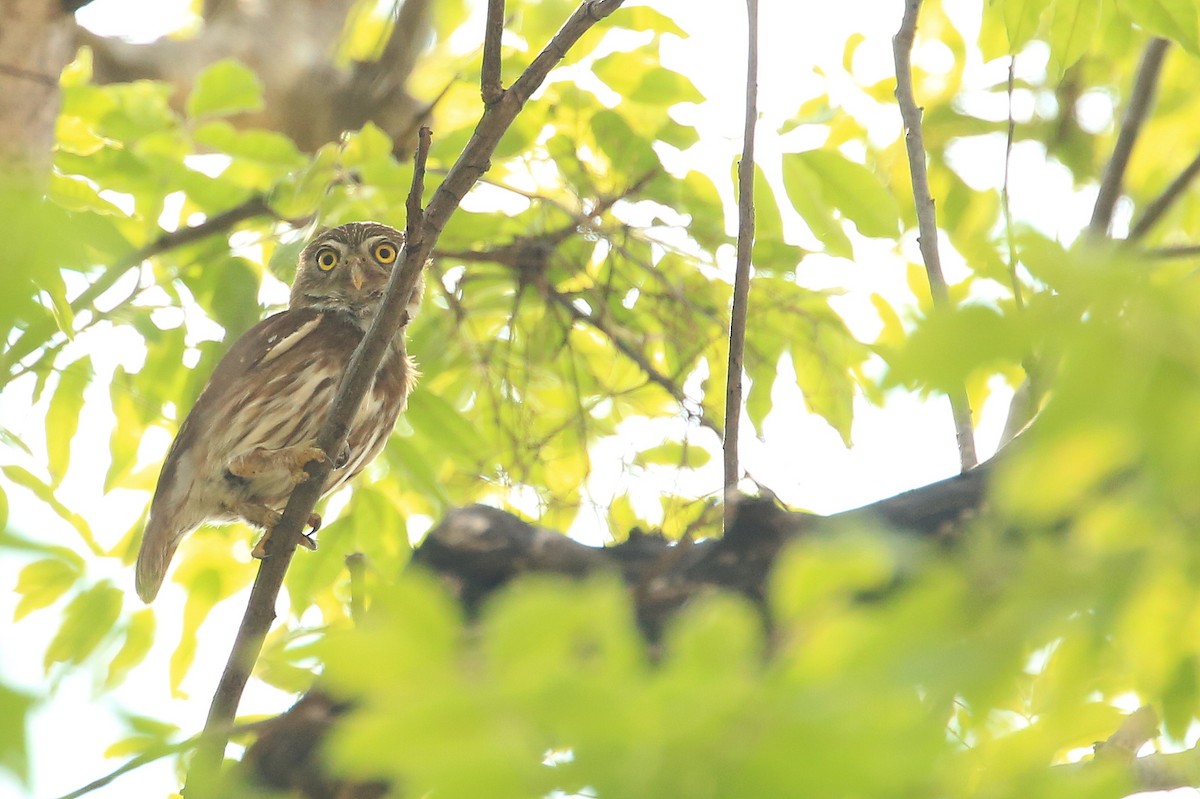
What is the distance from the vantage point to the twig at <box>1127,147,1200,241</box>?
360 centimetres

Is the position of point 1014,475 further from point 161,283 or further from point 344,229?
point 344,229

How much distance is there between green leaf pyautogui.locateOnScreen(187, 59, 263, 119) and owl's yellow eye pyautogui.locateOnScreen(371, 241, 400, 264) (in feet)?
5.02

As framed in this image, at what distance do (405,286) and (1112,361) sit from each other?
2000 millimetres

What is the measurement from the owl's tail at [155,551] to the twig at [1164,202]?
3425 millimetres

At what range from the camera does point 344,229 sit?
5484 mm

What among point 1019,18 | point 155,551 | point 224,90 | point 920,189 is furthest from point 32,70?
point 1019,18

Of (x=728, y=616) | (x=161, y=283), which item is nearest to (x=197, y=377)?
(x=161, y=283)

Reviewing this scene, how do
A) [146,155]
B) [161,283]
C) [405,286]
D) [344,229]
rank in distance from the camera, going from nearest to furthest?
[405,286] < [146,155] < [161,283] < [344,229]

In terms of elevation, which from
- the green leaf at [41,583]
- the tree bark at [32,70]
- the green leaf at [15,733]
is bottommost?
the green leaf at [15,733]

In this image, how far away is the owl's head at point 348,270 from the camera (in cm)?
517

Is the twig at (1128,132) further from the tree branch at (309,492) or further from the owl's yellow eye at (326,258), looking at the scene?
the owl's yellow eye at (326,258)

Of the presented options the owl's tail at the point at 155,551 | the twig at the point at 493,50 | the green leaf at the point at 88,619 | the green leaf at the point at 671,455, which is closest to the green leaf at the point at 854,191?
the green leaf at the point at 671,455

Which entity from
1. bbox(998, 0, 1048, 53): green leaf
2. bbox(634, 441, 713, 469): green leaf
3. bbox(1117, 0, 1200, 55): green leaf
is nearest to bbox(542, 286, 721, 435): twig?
bbox(634, 441, 713, 469): green leaf

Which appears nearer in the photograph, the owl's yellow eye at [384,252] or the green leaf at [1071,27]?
the green leaf at [1071,27]
